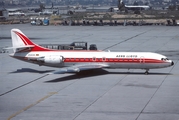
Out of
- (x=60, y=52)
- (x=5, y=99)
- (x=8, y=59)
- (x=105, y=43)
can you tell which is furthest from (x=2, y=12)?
(x=5, y=99)

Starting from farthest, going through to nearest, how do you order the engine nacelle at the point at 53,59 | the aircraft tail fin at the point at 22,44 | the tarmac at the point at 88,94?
the aircraft tail fin at the point at 22,44 < the engine nacelle at the point at 53,59 < the tarmac at the point at 88,94

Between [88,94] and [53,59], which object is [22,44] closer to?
[53,59]

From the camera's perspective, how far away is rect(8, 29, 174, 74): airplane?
48.0 metres

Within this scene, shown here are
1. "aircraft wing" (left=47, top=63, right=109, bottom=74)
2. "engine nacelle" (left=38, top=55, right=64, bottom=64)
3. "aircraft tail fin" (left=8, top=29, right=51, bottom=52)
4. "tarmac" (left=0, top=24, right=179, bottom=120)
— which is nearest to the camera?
"tarmac" (left=0, top=24, right=179, bottom=120)

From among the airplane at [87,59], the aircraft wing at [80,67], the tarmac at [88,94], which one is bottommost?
the tarmac at [88,94]

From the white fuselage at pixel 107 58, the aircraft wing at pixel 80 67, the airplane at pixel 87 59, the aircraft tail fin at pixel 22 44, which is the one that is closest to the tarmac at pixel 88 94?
the aircraft wing at pixel 80 67

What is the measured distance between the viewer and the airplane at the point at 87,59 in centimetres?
4800

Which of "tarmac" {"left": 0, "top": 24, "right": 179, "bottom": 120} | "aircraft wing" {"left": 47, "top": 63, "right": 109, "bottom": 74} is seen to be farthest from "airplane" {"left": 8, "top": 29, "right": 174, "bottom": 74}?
"tarmac" {"left": 0, "top": 24, "right": 179, "bottom": 120}

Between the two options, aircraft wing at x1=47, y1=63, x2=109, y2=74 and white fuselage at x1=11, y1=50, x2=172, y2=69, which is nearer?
aircraft wing at x1=47, y1=63, x2=109, y2=74

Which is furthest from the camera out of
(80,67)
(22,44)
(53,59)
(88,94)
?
(22,44)

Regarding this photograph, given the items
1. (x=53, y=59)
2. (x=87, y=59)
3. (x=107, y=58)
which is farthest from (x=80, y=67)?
(x=53, y=59)

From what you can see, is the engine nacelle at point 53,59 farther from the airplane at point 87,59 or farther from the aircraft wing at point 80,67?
the aircraft wing at point 80,67

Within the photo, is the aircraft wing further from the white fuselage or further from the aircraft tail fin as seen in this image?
the aircraft tail fin

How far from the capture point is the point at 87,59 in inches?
1929
